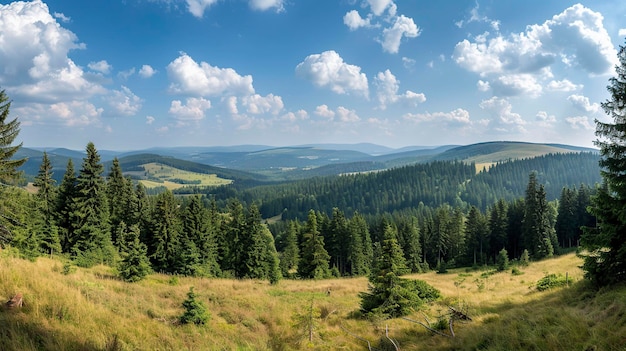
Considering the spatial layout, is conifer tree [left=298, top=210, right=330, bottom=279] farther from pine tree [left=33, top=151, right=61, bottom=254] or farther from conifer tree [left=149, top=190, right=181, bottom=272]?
pine tree [left=33, top=151, right=61, bottom=254]

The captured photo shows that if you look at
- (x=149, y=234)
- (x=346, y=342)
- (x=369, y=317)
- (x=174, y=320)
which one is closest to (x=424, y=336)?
(x=346, y=342)

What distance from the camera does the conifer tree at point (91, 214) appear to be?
36.3 m

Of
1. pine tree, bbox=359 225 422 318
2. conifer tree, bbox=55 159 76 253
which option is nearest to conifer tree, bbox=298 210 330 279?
conifer tree, bbox=55 159 76 253

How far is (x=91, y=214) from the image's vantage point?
37.0 metres

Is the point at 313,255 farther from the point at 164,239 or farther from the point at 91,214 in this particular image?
the point at 91,214

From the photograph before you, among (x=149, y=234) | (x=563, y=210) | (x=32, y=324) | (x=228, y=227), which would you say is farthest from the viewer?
(x=563, y=210)

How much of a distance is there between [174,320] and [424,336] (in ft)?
33.3

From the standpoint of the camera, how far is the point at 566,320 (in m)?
9.23

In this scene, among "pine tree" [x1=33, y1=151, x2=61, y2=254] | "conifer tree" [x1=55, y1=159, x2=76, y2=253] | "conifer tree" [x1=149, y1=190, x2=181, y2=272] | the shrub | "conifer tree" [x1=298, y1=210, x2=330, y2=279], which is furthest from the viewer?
"conifer tree" [x1=298, y1=210, x2=330, y2=279]

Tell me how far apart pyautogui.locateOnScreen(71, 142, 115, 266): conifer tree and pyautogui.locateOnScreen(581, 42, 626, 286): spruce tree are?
140ft

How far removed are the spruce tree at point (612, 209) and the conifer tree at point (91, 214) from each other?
42.8 meters

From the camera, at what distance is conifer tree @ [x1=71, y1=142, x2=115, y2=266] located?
36.3 metres

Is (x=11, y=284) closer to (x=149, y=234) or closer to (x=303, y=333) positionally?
(x=303, y=333)

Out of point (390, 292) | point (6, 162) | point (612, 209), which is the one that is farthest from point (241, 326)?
point (6, 162)
